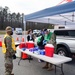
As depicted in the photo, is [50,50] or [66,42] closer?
[50,50]

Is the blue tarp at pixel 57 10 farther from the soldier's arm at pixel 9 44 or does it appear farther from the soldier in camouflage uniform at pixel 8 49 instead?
the soldier's arm at pixel 9 44

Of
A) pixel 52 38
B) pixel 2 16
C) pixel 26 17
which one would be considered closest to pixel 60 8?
pixel 52 38

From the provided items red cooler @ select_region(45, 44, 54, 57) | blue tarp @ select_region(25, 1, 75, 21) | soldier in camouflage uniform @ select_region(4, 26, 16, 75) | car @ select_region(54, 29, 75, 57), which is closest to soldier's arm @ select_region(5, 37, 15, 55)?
soldier in camouflage uniform @ select_region(4, 26, 16, 75)

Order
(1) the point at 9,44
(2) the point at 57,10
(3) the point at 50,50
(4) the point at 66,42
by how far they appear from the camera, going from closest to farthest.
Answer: (1) the point at 9,44, (3) the point at 50,50, (2) the point at 57,10, (4) the point at 66,42

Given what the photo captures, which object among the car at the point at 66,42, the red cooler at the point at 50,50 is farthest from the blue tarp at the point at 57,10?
the car at the point at 66,42

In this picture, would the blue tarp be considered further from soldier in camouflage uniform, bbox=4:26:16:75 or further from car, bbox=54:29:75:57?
soldier in camouflage uniform, bbox=4:26:16:75

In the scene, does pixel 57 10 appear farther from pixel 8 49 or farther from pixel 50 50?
pixel 8 49

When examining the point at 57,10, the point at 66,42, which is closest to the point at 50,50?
the point at 57,10

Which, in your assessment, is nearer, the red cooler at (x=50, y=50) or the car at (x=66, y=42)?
the red cooler at (x=50, y=50)

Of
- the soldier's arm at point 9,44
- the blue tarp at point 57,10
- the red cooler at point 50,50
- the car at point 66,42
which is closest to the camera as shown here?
the soldier's arm at point 9,44

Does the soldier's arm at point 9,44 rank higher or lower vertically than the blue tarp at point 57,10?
lower

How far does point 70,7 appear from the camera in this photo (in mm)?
5926

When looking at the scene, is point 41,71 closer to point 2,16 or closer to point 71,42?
point 71,42

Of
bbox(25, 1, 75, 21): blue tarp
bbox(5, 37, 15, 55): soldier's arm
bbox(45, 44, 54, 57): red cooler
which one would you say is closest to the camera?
bbox(5, 37, 15, 55): soldier's arm
